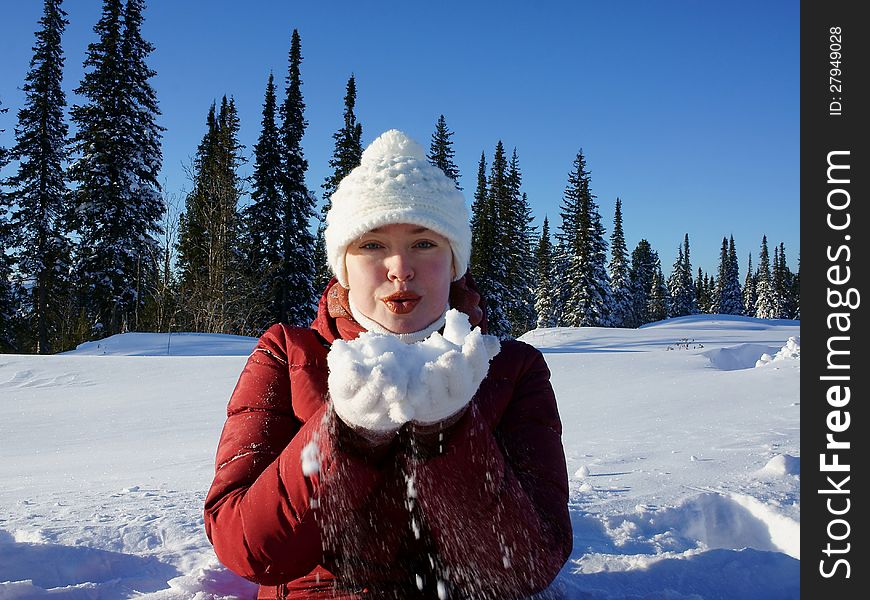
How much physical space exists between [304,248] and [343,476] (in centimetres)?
2835

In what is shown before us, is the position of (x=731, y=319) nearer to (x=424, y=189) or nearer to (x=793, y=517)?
(x=793, y=517)

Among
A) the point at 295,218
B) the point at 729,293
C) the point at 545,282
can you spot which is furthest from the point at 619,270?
the point at 295,218

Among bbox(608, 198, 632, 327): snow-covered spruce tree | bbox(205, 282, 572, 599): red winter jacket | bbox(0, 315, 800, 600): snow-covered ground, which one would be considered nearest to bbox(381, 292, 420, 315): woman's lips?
bbox(205, 282, 572, 599): red winter jacket

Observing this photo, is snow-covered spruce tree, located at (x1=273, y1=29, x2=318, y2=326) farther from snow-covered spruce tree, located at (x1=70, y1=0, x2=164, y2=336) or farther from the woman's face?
the woman's face

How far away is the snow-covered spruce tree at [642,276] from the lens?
58.8 meters

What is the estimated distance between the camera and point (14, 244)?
77.0 ft

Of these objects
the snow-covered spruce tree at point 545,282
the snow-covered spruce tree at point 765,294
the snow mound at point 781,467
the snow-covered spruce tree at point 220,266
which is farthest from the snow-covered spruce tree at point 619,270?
the snow mound at point 781,467

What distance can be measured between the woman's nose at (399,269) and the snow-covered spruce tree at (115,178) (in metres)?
22.5

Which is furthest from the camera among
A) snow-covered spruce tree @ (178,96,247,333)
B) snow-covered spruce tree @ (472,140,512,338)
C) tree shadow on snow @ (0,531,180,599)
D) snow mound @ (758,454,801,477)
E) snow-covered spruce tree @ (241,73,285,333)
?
snow-covered spruce tree @ (472,140,512,338)

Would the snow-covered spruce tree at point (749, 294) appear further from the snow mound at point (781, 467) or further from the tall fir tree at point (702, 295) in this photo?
the snow mound at point (781, 467)

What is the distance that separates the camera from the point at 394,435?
48.6 inches

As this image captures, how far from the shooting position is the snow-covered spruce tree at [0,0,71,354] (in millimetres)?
23422

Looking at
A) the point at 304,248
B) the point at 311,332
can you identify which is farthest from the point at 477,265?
the point at 311,332

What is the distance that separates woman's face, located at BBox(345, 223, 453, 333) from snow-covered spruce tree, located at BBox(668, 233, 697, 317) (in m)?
67.8
